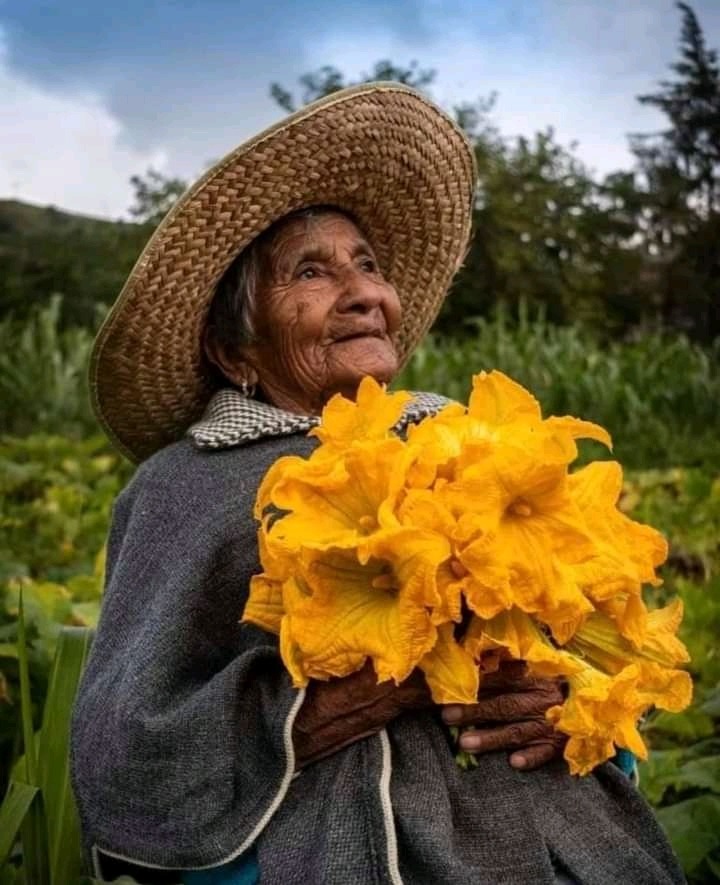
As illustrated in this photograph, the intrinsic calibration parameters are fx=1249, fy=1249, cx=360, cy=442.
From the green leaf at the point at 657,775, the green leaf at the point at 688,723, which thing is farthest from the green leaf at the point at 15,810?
the green leaf at the point at 688,723

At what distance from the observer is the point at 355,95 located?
2260 mm

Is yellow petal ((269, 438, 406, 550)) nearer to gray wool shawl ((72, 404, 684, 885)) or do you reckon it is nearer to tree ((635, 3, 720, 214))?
gray wool shawl ((72, 404, 684, 885))

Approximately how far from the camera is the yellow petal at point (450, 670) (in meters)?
1.54

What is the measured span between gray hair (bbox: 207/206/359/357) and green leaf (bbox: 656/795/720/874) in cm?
123

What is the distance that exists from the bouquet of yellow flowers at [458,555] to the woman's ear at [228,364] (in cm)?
67

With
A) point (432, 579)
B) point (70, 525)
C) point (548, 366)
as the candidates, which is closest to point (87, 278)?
point (548, 366)

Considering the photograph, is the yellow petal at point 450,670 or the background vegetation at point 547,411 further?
the background vegetation at point 547,411

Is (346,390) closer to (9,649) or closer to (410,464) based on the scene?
(410,464)

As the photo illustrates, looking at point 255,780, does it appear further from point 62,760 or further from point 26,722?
point 62,760

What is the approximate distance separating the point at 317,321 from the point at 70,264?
73.7 ft

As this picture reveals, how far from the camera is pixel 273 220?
7.41 ft

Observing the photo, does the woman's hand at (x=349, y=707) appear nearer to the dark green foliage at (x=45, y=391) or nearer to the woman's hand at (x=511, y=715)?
the woman's hand at (x=511, y=715)

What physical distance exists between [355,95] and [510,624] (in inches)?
44.6

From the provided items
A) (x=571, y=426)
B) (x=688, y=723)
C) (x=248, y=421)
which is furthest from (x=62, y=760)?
(x=688, y=723)
